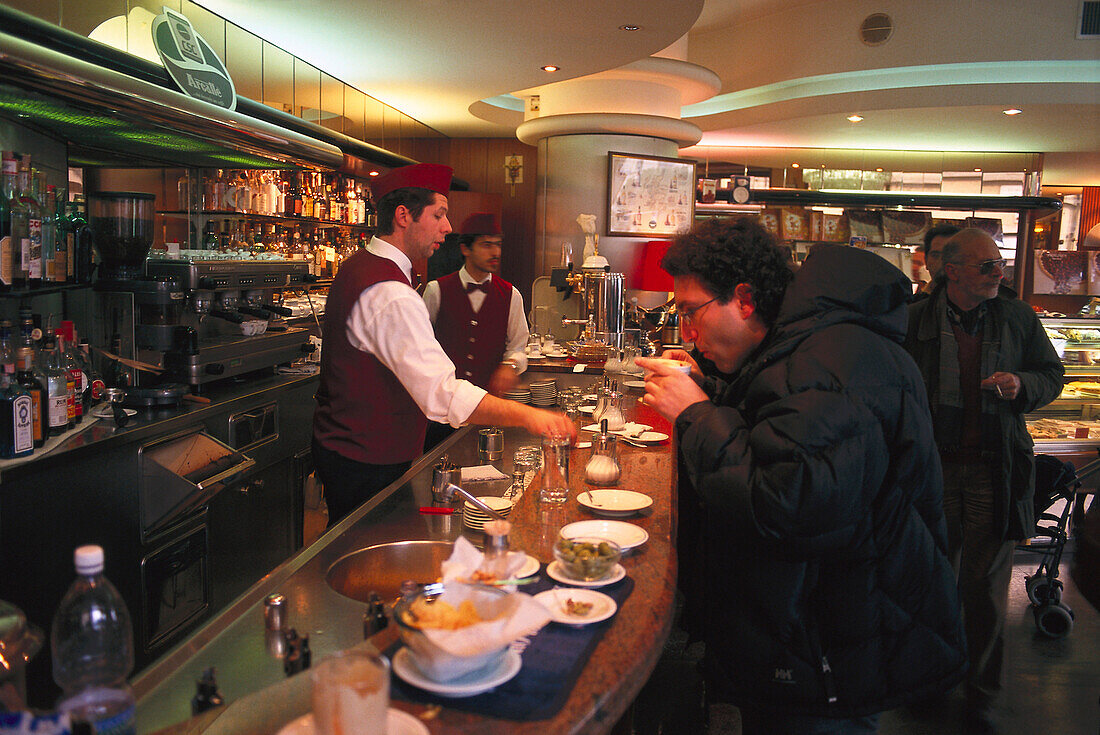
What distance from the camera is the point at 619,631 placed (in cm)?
138

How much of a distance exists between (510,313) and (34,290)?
100 inches

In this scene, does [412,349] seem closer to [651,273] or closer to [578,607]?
[578,607]

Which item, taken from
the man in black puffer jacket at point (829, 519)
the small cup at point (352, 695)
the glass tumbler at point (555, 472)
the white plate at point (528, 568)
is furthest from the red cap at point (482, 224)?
the small cup at point (352, 695)

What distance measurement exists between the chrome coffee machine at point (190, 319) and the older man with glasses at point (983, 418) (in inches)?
128

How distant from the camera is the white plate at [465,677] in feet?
3.61

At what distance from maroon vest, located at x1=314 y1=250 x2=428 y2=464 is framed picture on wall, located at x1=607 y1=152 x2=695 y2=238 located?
5423 millimetres

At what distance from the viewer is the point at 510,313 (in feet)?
16.1

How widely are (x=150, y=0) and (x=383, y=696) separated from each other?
4.47 meters

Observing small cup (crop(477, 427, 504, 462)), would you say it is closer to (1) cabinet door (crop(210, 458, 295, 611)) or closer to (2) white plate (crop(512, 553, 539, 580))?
(2) white plate (crop(512, 553, 539, 580))

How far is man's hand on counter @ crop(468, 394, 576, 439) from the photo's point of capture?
2096 mm

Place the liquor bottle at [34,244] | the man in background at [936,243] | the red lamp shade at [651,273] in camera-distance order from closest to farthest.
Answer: the liquor bottle at [34,244]
the man in background at [936,243]
the red lamp shade at [651,273]

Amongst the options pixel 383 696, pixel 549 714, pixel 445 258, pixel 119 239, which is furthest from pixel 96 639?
pixel 445 258

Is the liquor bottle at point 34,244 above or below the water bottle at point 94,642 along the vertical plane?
above

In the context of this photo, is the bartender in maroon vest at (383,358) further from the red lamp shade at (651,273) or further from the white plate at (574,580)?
the red lamp shade at (651,273)
